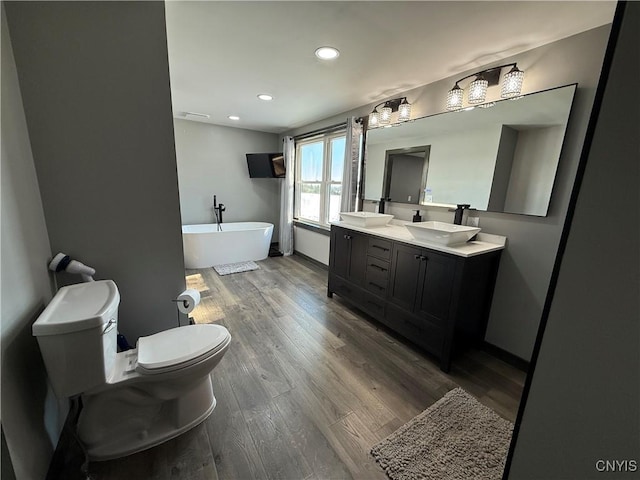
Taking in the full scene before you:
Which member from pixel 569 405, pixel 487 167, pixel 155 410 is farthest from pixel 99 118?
pixel 487 167

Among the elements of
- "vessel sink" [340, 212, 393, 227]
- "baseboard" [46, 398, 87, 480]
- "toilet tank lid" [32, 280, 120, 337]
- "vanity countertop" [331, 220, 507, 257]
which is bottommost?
"baseboard" [46, 398, 87, 480]

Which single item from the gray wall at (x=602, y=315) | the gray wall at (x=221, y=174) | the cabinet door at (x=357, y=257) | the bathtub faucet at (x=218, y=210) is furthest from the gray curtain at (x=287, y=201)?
the gray wall at (x=602, y=315)

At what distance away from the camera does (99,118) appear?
134 cm

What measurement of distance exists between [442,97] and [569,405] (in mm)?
2376

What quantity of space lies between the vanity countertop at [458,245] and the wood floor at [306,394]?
2.99 feet

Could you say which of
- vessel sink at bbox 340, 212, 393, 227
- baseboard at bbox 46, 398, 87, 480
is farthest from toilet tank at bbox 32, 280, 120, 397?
vessel sink at bbox 340, 212, 393, 227

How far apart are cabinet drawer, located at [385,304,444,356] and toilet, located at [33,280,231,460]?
1421 mm

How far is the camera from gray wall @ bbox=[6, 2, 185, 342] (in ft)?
3.95

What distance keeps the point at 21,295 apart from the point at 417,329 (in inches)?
90.2

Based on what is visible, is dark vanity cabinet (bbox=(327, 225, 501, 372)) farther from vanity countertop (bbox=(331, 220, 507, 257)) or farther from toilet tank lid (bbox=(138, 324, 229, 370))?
toilet tank lid (bbox=(138, 324, 229, 370))

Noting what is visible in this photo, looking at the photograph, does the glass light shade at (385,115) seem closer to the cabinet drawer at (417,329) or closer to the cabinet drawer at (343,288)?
the cabinet drawer at (343,288)

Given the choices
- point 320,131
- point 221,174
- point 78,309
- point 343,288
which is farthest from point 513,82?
point 221,174

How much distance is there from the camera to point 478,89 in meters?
1.89

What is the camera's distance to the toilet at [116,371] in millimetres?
1010
